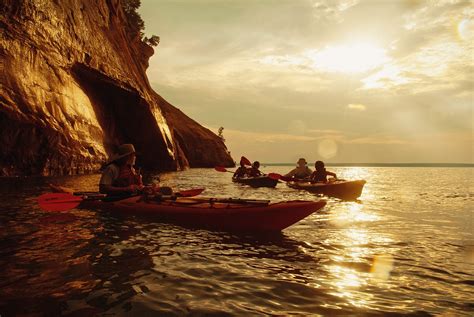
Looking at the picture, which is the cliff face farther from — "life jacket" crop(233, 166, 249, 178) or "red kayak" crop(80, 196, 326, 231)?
"red kayak" crop(80, 196, 326, 231)

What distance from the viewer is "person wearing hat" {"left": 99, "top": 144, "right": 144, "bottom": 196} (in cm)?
848

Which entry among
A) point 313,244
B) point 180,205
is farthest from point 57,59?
point 313,244

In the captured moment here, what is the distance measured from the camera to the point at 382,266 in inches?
207

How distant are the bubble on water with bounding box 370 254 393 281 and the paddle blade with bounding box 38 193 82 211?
725 centimetres

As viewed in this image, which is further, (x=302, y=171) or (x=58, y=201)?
(x=302, y=171)

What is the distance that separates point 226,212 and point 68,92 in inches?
773

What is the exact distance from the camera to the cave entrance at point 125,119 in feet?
88.1

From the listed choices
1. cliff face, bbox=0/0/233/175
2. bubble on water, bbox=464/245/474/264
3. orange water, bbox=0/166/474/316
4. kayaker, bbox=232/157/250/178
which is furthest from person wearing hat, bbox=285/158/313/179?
cliff face, bbox=0/0/233/175

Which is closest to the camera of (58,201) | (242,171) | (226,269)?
(226,269)

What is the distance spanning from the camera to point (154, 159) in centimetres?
3653

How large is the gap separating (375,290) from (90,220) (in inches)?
267

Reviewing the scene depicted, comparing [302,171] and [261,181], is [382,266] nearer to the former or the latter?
[302,171]

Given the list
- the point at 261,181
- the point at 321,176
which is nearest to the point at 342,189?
the point at 321,176

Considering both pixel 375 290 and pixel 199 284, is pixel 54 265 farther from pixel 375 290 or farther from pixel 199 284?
pixel 375 290
